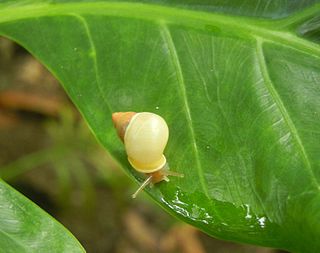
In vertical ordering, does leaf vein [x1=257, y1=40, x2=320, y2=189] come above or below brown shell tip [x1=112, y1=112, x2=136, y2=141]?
above

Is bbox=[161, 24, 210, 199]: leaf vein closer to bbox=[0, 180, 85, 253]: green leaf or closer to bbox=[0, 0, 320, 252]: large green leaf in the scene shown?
bbox=[0, 0, 320, 252]: large green leaf

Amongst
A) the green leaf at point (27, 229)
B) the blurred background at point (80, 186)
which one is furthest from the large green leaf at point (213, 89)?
the blurred background at point (80, 186)

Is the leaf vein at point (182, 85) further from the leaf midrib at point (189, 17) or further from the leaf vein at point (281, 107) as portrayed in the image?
the leaf vein at point (281, 107)

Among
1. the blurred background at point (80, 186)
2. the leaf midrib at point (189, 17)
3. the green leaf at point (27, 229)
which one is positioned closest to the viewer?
the green leaf at point (27, 229)

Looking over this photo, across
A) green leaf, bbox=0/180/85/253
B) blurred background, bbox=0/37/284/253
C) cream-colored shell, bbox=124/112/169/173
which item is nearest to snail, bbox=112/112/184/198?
cream-colored shell, bbox=124/112/169/173

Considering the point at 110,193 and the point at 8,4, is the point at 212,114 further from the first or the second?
the point at 110,193

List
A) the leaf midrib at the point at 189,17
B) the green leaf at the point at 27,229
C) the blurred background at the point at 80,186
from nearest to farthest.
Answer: the green leaf at the point at 27,229
the leaf midrib at the point at 189,17
the blurred background at the point at 80,186

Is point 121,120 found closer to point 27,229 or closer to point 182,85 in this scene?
point 182,85
